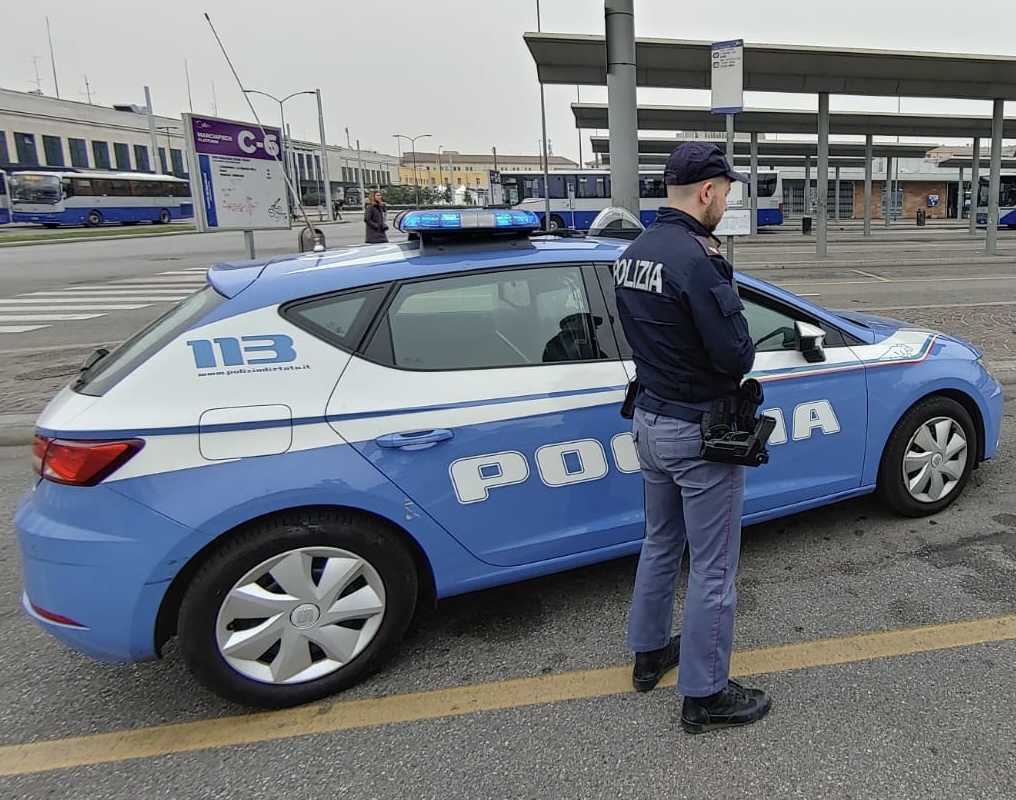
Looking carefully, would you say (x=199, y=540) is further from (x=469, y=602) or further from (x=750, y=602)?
(x=750, y=602)

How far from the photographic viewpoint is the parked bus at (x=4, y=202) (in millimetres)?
39750

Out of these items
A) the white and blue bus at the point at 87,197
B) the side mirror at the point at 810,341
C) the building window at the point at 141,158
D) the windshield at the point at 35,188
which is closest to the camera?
the side mirror at the point at 810,341

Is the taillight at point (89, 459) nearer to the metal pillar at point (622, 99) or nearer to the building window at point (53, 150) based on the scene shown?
the metal pillar at point (622, 99)

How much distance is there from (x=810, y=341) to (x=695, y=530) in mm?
1360

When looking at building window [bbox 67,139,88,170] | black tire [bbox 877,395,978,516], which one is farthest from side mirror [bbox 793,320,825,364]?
building window [bbox 67,139,88,170]

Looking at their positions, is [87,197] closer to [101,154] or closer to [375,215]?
[375,215]

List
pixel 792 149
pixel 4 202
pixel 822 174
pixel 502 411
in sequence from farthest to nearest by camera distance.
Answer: pixel 4 202
pixel 792 149
pixel 822 174
pixel 502 411

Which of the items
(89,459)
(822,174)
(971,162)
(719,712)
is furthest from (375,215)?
(971,162)

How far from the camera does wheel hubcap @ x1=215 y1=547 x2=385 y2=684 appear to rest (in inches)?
94.7

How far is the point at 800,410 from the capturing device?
10.6 ft

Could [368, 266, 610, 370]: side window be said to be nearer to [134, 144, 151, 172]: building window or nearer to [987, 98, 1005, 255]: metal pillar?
[987, 98, 1005, 255]: metal pillar

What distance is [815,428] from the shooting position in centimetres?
330

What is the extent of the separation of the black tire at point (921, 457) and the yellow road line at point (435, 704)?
0.90 meters

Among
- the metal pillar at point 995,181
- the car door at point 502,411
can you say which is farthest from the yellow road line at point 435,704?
the metal pillar at point 995,181
